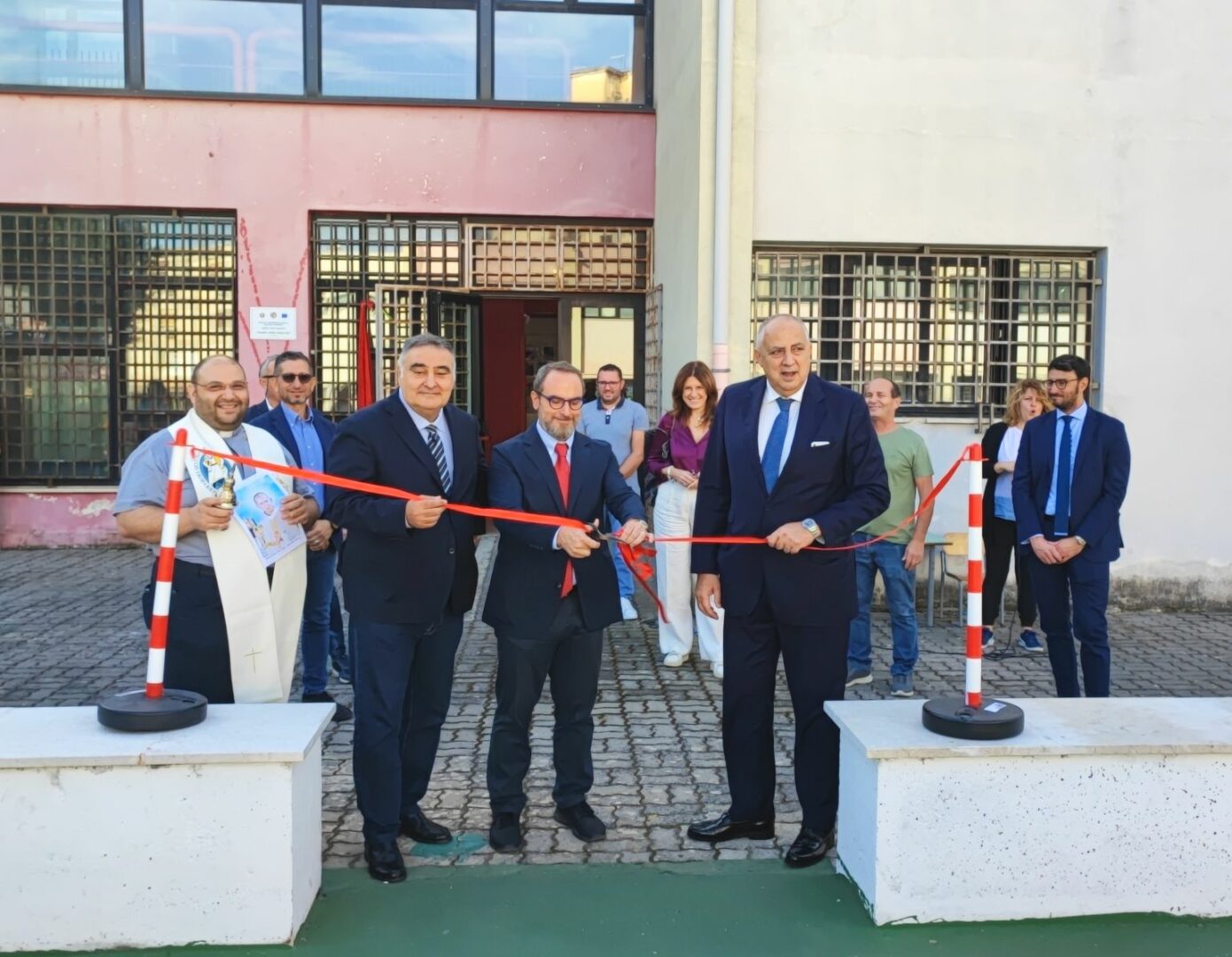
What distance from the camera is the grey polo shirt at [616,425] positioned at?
8.37 m

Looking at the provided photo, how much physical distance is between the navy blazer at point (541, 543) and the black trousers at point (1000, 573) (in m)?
4.05

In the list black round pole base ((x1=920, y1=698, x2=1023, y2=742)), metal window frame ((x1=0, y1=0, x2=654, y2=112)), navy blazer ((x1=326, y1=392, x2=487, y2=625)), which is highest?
metal window frame ((x1=0, y1=0, x2=654, y2=112))

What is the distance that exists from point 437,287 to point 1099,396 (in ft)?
19.5

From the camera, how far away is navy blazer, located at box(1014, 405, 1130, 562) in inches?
211

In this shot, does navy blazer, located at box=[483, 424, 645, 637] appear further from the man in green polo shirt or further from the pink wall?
the pink wall

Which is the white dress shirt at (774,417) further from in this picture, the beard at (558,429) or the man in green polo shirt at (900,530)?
the man in green polo shirt at (900,530)

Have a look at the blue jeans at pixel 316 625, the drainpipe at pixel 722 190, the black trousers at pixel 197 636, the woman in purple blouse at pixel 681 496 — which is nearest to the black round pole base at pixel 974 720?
the black trousers at pixel 197 636

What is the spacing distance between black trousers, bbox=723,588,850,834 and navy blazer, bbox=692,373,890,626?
85mm

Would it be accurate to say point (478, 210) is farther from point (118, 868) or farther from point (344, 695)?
point (118, 868)

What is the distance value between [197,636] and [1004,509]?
542 centimetres

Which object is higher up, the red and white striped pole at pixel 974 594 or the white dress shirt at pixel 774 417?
the white dress shirt at pixel 774 417

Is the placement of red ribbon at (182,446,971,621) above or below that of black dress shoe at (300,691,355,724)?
above

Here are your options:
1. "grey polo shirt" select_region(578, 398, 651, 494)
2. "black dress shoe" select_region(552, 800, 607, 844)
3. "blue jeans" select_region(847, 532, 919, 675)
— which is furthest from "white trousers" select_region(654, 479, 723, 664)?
"black dress shoe" select_region(552, 800, 607, 844)

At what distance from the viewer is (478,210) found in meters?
11.2
